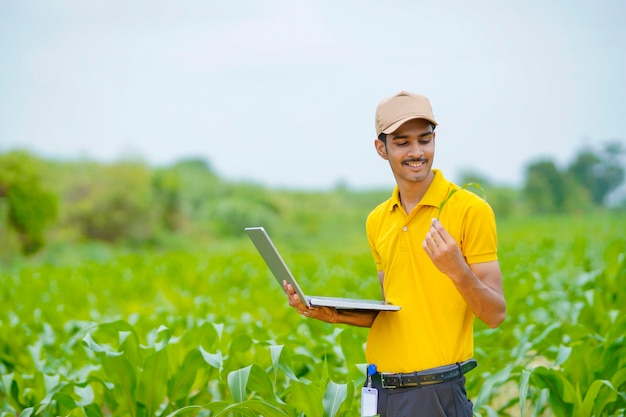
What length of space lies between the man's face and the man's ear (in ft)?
0.21

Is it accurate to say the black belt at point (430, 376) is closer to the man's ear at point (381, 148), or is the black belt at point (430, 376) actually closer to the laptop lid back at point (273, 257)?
the laptop lid back at point (273, 257)

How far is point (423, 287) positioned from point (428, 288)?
0.05 ft

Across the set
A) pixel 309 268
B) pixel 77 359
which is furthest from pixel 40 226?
pixel 77 359

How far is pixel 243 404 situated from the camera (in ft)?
9.44

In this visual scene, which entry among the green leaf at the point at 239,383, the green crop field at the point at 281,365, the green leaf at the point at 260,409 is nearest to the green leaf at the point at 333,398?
the green crop field at the point at 281,365

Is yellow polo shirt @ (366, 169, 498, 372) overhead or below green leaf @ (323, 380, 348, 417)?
overhead

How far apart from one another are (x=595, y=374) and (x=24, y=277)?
390 inches

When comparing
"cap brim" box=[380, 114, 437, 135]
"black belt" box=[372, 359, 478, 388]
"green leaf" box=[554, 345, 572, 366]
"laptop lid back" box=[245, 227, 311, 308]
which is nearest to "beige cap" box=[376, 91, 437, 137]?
"cap brim" box=[380, 114, 437, 135]

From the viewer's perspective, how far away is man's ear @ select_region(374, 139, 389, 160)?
2535mm

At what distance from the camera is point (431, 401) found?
245 cm

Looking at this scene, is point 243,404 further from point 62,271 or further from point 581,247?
point 62,271

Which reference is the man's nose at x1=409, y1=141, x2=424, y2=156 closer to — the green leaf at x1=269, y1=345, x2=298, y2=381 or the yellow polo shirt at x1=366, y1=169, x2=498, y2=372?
the yellow polo shirt at x1=366, y1=169, x2=498, y2=372

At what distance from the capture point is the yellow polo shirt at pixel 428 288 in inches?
94.2

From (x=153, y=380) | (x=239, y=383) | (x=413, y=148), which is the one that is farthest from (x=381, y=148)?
(x=153, y=380)
